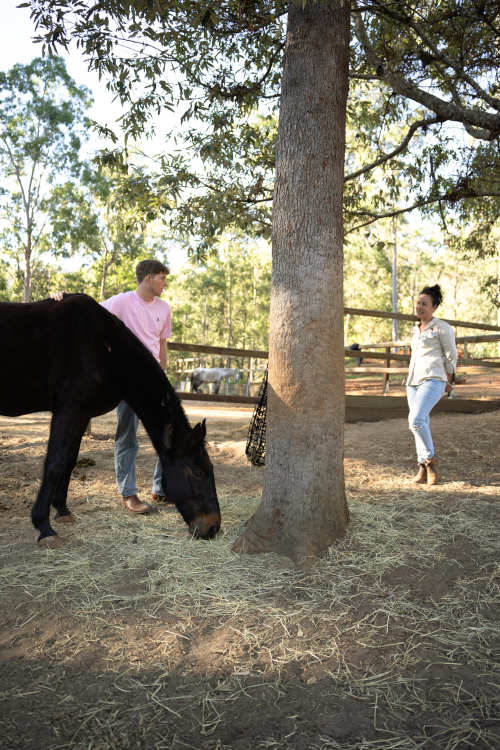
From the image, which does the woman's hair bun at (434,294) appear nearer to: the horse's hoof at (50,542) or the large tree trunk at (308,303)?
the large tree trunk at (308,303)

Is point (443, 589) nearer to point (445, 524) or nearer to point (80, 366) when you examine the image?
point (445, 524)

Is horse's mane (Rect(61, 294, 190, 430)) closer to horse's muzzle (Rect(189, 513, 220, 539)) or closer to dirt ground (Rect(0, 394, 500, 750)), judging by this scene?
horse's muzzle (Rect(189, 513, 220, 539))

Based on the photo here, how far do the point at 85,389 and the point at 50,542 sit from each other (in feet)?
3.59

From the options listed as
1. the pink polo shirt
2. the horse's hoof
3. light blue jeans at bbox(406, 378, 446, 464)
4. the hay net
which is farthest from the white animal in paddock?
the horse's hoof

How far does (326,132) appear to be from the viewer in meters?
3.48

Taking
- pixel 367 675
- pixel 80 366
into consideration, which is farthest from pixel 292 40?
pixel 367 675

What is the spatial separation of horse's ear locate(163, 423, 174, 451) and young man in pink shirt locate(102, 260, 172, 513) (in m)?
0.71

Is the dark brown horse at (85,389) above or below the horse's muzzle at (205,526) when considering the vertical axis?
above

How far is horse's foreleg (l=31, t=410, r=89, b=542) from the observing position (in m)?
3.62

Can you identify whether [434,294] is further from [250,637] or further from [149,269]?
[250,637]

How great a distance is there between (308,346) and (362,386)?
1345 centimetres

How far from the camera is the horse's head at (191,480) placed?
146 inches

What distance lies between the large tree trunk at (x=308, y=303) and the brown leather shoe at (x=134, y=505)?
4.23 feet

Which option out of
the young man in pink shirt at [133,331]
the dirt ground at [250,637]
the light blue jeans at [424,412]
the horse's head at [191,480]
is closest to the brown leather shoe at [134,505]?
the young man in pink shirt at [133,331]
